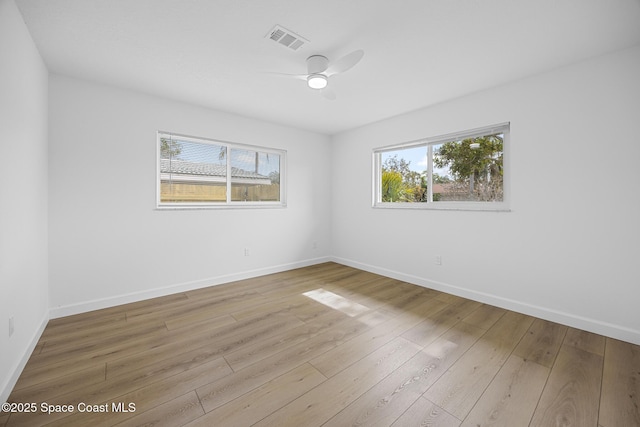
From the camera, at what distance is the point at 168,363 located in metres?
1.87

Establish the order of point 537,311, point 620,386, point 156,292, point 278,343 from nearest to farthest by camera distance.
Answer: point 620,386, point 278,343, point 537,311, point 156,292

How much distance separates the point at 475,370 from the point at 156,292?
3.33m

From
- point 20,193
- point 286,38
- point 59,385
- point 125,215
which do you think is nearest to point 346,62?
point 286,38

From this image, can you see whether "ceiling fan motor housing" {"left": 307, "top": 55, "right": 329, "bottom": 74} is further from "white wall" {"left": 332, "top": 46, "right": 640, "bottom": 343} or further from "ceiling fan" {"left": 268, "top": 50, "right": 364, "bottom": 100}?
"white wall" {"left": 332, "top": 46, "right": 640, "bottom": 343}

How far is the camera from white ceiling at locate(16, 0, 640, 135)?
67.2 inches

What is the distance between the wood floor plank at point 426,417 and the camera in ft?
4.43

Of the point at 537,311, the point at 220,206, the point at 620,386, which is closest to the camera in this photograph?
the point at 620,386

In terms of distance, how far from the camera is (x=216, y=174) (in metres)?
3.67

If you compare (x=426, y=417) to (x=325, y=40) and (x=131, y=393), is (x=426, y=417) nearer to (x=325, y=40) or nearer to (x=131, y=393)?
(x=131, y=393)

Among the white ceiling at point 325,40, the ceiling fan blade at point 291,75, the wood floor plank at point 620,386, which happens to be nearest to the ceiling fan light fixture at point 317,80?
the white ceiling at point 325,40

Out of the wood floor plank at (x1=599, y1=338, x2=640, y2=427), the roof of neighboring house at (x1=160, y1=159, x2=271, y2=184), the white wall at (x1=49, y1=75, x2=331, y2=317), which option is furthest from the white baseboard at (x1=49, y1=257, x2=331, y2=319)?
the wood floor plank at (x1=599, y1=338, x2=640, y2=427)

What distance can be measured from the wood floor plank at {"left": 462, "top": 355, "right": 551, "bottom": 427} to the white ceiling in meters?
2.46

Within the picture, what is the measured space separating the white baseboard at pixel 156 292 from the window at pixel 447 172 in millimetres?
2110

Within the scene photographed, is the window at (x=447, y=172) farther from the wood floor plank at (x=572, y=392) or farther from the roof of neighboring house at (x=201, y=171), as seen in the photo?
the roof of neighboring house at (x=201, y=171)
